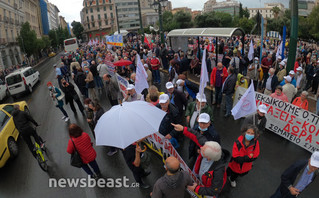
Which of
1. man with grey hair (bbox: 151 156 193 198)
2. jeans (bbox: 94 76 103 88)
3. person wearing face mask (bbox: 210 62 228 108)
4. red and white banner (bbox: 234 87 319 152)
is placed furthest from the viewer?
jeans (bbox: 94 76 103 88)

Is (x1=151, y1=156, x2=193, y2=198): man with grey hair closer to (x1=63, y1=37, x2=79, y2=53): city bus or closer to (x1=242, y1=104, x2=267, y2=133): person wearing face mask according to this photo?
(x1=242, y1=104, x2=267, y2=133): person wearing face mask

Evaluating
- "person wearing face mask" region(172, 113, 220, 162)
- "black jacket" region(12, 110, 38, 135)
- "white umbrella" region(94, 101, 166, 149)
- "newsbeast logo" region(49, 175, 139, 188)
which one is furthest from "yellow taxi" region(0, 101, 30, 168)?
"person wearing face mask" region(172, 113, 220, 162)

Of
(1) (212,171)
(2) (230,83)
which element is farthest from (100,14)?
(1) (212,171)

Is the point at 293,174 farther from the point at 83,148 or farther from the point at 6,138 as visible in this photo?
the point at 6,138

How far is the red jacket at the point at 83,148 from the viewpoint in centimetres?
436

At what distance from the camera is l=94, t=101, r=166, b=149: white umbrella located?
10.4ft

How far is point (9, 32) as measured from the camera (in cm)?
3975

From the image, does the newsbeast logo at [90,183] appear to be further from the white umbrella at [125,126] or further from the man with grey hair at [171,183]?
the man with grey hair at [171,183]

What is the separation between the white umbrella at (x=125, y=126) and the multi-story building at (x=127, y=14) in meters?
108

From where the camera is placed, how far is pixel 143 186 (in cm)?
470

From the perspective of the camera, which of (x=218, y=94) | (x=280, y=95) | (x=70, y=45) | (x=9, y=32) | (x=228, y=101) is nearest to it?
(x=280, y=95)

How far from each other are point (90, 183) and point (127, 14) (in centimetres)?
11055

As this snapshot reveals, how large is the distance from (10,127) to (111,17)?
4187 inches

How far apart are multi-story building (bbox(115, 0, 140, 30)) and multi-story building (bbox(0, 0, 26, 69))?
2429 inches
